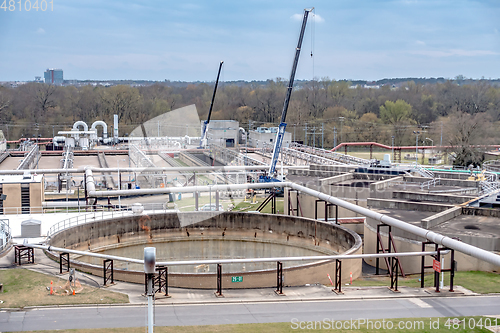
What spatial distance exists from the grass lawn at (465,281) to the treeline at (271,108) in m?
81.0

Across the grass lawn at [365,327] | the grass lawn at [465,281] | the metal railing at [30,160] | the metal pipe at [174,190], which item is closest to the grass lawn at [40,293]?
the grass lawn at [365,327]

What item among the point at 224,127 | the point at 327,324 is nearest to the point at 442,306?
the point at 327,324

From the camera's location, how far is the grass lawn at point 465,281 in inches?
816

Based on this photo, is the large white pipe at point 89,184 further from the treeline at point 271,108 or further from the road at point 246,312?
the treeline at point 271,108

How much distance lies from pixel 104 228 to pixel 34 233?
14.8 ft

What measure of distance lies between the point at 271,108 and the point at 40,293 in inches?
4713

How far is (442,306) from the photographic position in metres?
18.3

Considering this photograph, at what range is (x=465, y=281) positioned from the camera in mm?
21891

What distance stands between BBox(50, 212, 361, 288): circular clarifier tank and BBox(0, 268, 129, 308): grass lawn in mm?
6483

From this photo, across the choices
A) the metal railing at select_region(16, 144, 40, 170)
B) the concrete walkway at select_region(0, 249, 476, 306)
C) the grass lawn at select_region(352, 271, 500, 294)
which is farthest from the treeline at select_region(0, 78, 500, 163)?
the concrete walkway at select_region(0, 249, 476, 306)

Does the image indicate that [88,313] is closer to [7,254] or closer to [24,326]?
[24,326]

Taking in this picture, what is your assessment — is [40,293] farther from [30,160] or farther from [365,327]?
[30,160]

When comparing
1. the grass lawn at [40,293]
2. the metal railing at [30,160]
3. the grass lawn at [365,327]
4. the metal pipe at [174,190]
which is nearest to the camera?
the grass lawn at [365,327]

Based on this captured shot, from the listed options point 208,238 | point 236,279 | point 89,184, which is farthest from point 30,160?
point 236,279
